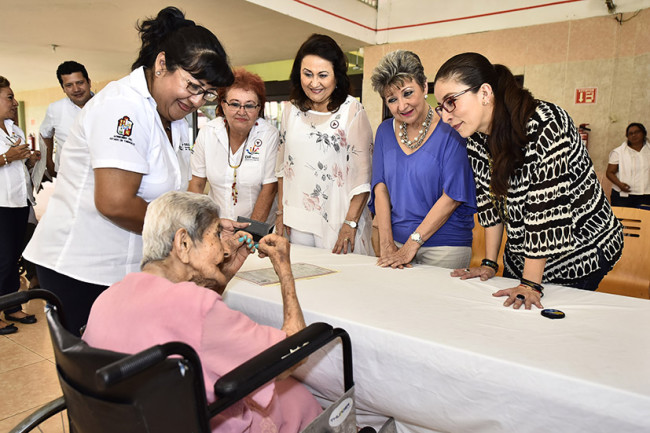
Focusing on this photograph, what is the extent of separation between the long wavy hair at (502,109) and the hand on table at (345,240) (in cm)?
88

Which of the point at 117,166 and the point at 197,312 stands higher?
the point at 117,166

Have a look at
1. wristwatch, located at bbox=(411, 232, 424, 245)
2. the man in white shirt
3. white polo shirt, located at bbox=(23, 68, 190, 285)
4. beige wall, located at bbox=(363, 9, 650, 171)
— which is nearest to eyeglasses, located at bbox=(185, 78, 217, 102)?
white polo shirt, located at bbox=(23, 68, 190, 285)

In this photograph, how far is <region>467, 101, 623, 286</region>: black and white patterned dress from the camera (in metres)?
1.51

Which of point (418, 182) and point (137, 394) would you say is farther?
point (418, 182)

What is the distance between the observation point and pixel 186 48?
1.45 metres

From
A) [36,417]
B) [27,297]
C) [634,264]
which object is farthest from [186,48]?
[634,264]

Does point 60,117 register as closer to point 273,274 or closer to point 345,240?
point 345,240

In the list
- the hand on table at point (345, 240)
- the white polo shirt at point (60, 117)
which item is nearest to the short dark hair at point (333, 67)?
the hand on table at point (345, 240)

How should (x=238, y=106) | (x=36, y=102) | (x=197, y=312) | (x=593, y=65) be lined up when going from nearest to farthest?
(x=197, y=312) → (x=238, y=106) → (x=593, y=65) → (x=36, y=102)

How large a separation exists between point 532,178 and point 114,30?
6.93m

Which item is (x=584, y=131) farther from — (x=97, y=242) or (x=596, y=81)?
(x=97, y=242)

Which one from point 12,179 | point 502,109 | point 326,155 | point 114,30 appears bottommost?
point 12,179

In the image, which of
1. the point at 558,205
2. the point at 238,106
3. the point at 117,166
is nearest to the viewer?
the point at 117,166

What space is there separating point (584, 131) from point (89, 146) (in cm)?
556
